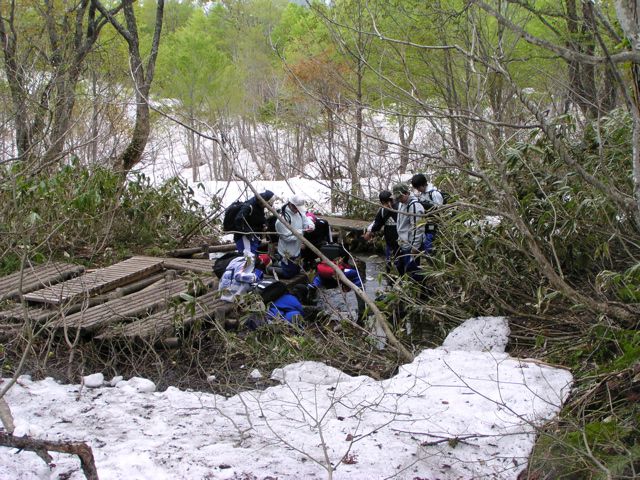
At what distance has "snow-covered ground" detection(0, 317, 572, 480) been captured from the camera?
3662mm

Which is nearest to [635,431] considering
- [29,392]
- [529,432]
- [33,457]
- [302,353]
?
[529,432]

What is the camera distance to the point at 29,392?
16.0 ft

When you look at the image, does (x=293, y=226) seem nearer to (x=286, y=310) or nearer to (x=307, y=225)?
(x=307, y=225)

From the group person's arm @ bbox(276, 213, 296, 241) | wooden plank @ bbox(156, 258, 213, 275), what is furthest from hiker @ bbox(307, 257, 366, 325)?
wooden plank @ bbox(156, 258, 213, 275)

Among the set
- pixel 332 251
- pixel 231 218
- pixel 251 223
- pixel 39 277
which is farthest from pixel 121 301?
pixel 332 251

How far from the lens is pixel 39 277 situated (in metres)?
7.48

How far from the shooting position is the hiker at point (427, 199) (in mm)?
7348

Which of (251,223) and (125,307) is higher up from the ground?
(251,223)

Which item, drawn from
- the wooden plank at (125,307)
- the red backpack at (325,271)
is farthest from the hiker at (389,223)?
the wooden plank at (125,307)

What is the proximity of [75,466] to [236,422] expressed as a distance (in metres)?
1.01

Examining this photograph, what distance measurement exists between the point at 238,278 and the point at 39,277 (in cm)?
250

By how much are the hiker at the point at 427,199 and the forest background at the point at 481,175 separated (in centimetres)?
27

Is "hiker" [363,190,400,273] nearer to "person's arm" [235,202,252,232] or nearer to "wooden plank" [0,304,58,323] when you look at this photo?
"person's arm" [235,202,252,232]

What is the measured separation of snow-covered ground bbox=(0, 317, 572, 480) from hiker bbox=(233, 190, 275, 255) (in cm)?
287
